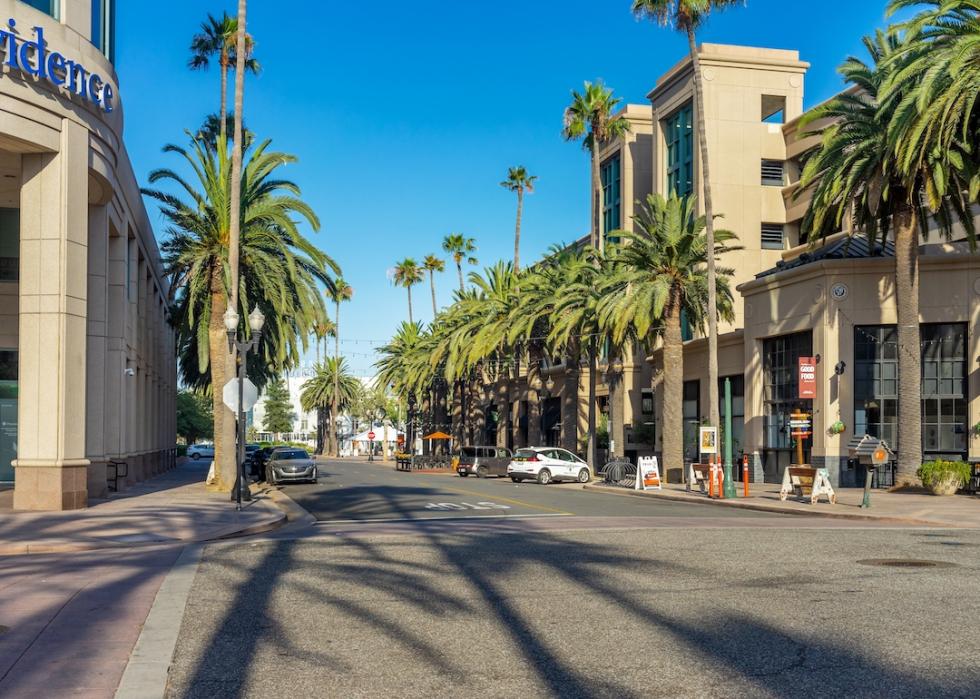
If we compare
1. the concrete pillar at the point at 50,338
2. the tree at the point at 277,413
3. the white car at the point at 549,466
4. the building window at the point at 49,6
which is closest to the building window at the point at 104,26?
the building window at the point at 49,6

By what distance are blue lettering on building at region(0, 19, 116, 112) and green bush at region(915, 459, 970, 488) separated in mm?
26302

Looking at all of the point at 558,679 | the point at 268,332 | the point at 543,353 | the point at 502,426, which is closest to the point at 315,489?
the point at 268,332

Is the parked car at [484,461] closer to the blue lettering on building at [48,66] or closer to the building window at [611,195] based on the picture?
the building window at [611,195]

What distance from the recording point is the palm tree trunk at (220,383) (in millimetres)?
33531

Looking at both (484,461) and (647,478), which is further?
(484,461)

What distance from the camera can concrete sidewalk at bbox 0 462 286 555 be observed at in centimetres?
1741

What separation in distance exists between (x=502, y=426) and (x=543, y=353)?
49.1 ft

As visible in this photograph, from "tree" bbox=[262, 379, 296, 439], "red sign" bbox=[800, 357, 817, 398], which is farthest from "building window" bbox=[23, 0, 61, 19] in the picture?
"tree" bbox=[262, 379, 296, 439]

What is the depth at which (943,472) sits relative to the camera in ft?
106

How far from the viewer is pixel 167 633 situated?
952cm

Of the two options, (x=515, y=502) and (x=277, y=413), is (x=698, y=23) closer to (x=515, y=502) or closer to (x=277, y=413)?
(x=515, y=502)

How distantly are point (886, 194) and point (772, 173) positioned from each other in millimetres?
25160

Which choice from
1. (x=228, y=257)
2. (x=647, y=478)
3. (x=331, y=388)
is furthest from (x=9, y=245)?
(x=331, y=388)

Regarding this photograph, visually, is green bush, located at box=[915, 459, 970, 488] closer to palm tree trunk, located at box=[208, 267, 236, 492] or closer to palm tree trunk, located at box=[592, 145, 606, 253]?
palm tree trunk, located at box=[208, 267, 236, 492]
